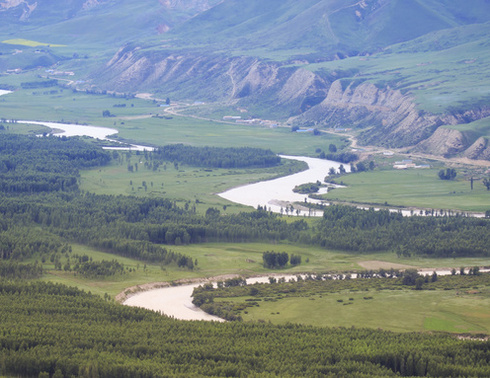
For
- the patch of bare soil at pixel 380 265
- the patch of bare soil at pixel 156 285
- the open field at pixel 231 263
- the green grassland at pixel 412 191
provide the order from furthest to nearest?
the green grassland at pixel 412 191 < the patch of bare soil at pixel 380 265 < the open field at pixel 231 263 < the patch of bare soil at pixel 156 285

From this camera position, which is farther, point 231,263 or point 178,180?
point 178,180

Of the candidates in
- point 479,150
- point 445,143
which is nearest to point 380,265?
point 479,150

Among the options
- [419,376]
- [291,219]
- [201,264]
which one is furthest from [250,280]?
[419,376]

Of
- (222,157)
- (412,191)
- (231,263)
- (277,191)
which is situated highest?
(222,157)

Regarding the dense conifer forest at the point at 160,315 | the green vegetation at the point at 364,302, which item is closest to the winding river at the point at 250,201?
the green vegetation at the point at 364,302

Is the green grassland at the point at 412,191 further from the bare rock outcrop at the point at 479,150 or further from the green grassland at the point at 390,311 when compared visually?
the green grassland at the point at 390,311

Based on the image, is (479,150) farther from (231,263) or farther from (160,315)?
(160,315)

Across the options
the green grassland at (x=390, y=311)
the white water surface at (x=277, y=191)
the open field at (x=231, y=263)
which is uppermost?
the white water surface at (x=277, y=191)
